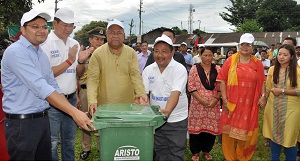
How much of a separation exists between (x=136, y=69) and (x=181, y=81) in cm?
59

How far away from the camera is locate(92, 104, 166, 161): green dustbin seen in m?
2.39

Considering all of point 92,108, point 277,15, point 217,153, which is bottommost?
point 217,153

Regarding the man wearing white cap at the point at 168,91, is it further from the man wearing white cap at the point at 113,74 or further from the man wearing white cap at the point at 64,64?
the man wearing white cap at the point at 64,64

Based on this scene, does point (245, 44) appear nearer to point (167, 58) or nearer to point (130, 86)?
point (167, 58)

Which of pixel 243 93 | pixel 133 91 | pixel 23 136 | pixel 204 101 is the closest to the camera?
pixel 23 136

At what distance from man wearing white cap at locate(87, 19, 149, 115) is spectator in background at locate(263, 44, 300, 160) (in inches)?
69.8

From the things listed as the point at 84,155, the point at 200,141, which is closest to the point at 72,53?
Result: the point at 84,155

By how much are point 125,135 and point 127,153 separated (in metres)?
0.15

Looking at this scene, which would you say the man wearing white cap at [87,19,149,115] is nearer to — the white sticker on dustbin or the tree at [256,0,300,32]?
the white sticker on dustbin

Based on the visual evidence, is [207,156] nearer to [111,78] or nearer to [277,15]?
[111,78]

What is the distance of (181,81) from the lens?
328 centimetres

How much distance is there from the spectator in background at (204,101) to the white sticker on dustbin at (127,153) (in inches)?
83.0

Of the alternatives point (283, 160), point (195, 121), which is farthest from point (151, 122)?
point (283, 160)

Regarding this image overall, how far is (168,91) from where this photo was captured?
337cm
